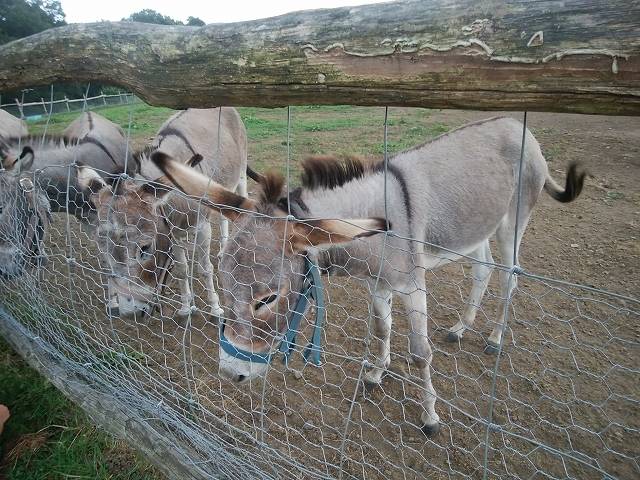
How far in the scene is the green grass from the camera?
6.36 ft

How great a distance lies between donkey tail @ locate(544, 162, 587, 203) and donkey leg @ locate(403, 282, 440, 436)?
1.43m

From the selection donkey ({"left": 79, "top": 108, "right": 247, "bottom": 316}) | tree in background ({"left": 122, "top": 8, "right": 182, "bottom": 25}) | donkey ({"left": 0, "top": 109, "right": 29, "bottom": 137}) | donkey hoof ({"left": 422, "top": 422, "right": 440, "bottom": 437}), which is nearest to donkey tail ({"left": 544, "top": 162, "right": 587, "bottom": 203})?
donkey hoof ({"left": 422, "top": 422, "right": 440, "bottom": 437})

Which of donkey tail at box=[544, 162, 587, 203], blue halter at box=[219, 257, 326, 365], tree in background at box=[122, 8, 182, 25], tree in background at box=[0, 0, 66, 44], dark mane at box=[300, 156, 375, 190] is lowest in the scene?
blue halter at box=[219, 257, 326, 365]

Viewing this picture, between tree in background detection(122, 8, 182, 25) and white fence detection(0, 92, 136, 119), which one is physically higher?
tree in background detection(122, 8, 182, 25)

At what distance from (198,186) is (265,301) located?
2.23 feet

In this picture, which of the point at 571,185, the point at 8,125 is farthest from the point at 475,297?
the point at 8,125

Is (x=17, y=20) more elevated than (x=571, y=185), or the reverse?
(x=17, y=20)

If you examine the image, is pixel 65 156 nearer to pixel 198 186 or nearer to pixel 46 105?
pixel 198 186

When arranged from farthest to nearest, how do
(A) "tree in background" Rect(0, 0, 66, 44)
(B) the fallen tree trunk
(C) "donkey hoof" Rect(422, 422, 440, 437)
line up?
(A) "tree in background" Rect(0, 0, 66, 44)
(C) "donkey hoof" Rect(422, 422, 440, 437)
(B) the fallen tree trunk

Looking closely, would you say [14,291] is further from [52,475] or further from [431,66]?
[431,66]

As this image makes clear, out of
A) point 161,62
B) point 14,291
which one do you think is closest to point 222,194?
point 161,62

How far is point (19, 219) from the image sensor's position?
2.70 meters

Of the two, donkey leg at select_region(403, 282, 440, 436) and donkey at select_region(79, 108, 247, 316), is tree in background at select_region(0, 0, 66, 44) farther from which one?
donkey leg at select_region(403, 282, 440, 436)

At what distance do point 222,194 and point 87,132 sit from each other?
8.43ft
